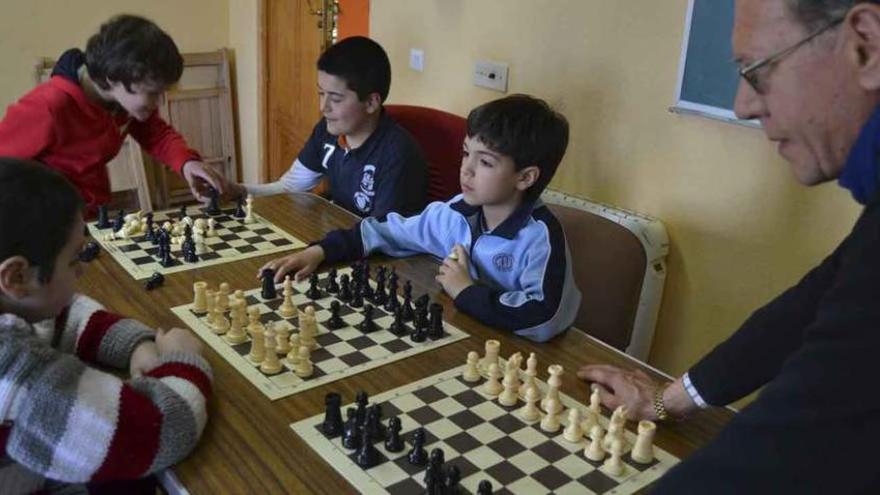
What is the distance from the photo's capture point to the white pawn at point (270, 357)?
4.91 feet

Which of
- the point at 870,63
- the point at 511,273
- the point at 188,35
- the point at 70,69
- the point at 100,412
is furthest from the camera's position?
the point at 188,35

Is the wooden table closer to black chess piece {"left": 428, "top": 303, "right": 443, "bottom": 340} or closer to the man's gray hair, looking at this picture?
black chess piece {"left": 428, "top": 303, "right": 443, "bottom": 340}

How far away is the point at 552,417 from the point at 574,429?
0.05 metres

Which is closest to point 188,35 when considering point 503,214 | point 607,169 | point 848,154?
point 607,169

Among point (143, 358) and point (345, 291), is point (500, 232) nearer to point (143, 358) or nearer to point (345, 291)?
point (345, 291)

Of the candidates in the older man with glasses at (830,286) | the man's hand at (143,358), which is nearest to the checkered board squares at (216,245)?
the man's hand at (143,358)

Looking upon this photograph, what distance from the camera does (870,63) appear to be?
2.79 feet

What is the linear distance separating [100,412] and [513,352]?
0.85m

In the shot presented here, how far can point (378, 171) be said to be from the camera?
261 centimetres

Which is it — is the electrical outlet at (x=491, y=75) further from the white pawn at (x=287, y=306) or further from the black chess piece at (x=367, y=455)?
the black chess piece at (x=367, y=455)

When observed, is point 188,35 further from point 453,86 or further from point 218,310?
point 218,310

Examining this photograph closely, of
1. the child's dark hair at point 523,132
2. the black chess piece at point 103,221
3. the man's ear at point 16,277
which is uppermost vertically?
the child's dark hair at point 523,132

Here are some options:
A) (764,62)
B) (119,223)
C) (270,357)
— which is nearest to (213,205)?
(119,223)

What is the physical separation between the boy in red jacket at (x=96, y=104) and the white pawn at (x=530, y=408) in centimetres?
152
